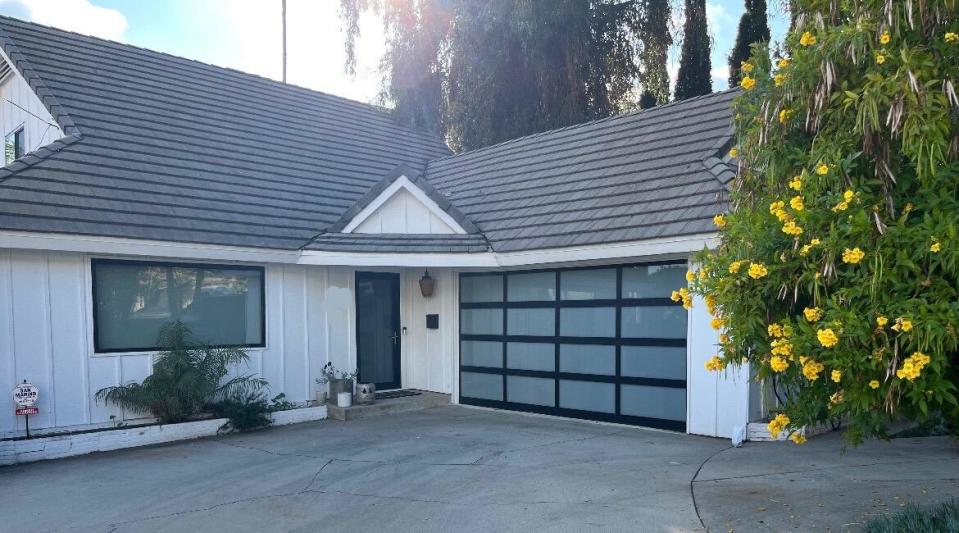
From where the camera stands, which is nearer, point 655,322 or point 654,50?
point 655,322

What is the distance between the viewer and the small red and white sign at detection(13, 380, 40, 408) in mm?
7762

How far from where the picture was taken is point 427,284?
445 inches

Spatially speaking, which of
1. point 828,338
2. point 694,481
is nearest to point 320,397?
point 694,481

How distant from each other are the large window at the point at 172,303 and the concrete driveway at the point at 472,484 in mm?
1581

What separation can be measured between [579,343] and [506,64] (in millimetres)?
12733

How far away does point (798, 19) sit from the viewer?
13.6ft

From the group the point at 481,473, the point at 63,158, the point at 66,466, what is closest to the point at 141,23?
the point at 63,158

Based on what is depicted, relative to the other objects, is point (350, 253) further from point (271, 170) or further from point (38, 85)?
point (38, 85)

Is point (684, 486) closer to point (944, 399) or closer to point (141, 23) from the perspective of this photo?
point (944, 399)

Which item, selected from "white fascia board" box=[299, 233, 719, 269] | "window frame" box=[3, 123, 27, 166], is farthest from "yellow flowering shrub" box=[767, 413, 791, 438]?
"window frame" box=[3, 123, 27, 166]

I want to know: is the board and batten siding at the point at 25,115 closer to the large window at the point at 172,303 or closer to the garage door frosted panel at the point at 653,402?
the large window at the point at 172,303

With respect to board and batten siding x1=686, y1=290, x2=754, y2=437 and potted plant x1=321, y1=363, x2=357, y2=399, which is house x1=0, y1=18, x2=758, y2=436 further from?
potted plant x1=321, y1=363, x2=357, y2=399

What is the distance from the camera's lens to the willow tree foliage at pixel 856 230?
3.14 m

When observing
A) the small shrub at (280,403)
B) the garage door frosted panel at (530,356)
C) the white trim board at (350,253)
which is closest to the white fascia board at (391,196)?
the white trim board at (350,253)
